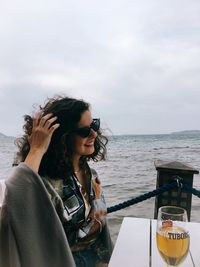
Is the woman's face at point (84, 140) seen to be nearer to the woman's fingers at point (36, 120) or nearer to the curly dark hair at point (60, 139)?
the curly dark hair at point (60, 139)

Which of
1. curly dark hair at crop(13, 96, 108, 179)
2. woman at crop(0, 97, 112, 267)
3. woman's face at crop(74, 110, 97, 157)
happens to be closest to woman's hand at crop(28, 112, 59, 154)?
woman at crop(0, 97, 112, 267)

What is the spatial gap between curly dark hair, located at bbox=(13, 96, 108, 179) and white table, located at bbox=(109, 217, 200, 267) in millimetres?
506

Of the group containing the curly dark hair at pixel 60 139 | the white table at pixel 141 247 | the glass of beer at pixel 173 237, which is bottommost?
the white table at pixel 141 247

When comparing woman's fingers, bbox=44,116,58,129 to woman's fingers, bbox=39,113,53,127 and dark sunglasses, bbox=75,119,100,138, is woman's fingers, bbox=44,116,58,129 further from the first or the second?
dark sunglasses, bbox=75,119,100,138

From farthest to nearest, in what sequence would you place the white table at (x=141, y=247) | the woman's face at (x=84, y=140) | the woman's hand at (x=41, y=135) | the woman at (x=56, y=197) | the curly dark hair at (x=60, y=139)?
the woman's face at (x=84, y=140), the curly dark hair at (x=60, y=139), the woman's hand at (x=41, y=135), the white table at (x=141, y=247), the woman at (x=56, y=197)

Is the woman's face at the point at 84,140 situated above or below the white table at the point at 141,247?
above

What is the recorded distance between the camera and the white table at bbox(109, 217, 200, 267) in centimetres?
158

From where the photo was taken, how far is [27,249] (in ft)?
4.63

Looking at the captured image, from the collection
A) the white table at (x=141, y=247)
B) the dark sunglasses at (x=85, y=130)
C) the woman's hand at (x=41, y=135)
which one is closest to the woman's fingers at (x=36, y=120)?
the woman's hand at (x=41, y=135)

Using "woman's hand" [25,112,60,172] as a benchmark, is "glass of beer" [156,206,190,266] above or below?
below

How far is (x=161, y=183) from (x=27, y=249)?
197cm

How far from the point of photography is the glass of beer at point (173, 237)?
4.15ft

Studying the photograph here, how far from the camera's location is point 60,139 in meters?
2.04

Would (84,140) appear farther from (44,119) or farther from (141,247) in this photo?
(141,247)
